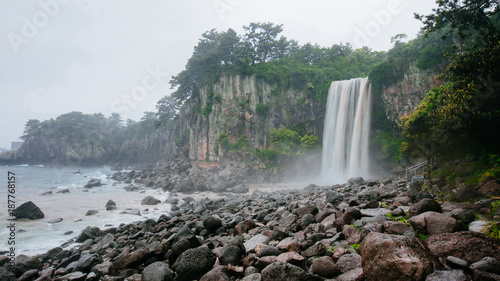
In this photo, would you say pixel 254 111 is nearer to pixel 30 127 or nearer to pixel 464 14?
pixel 464 14

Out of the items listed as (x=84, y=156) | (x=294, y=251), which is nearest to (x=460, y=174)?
(x=294, y=251)

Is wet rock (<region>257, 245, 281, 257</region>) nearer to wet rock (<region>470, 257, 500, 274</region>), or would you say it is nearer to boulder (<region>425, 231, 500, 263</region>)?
boulder (<region>425, 231, 500, 263</region>)

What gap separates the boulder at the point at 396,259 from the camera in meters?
3.06

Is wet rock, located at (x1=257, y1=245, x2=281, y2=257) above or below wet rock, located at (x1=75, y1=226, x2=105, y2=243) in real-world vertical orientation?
above

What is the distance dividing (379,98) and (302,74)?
13.1m

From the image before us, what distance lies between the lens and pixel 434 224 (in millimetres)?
4586

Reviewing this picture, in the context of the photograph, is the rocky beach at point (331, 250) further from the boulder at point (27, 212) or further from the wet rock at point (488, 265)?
the boulder at point (27, 212)

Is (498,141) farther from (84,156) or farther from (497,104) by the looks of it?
(84,156)

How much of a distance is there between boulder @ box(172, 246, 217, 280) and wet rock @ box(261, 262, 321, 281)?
4.56 feet

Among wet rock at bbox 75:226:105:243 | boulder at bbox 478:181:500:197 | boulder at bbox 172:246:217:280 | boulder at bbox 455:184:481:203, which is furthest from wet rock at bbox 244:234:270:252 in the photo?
wet rock at bbox 75:226:105:243

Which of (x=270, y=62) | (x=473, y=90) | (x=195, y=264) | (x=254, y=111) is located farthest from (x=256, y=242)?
(x=270, y=62)

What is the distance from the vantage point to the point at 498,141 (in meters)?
9.04

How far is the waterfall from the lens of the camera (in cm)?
2834

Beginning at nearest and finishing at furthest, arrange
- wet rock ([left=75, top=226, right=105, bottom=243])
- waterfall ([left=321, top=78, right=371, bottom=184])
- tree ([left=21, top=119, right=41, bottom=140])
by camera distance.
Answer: wet rock ([left=75, top=226, right=105, bottom=243]) < waterfall ([left=321, top=78, right=371, bottom=184]) < tree ([left=21, top=119, right=41, bottom=140])
